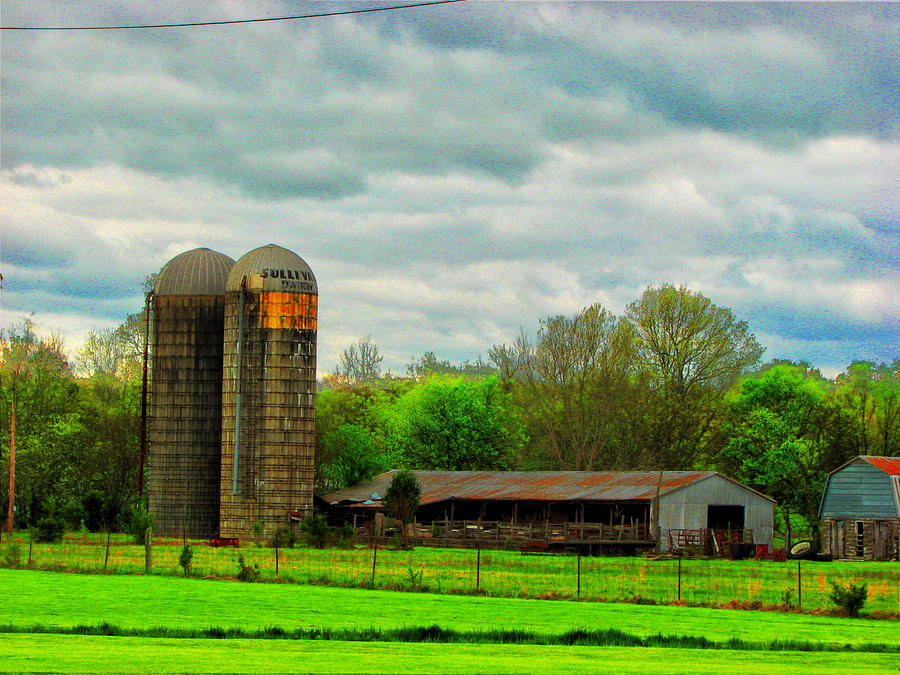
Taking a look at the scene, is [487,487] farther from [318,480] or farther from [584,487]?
[318,480]

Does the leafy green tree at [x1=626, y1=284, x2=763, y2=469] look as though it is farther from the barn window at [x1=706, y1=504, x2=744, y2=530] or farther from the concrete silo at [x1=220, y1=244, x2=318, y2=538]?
the concrete silo at [x1=220, y1=244, x2=318, y2=538]

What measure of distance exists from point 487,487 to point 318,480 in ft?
108

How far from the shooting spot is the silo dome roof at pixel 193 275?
64.6 m

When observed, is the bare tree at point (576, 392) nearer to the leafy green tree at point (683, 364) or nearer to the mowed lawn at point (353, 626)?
the leafy green tree at point (683, 364)

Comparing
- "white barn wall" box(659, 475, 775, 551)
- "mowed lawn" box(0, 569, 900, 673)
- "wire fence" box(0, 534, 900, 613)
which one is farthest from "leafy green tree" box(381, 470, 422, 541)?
"mowed lawn" box(0, 569, 900, 673)

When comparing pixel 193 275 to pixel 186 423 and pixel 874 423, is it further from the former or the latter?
pixel 874 423

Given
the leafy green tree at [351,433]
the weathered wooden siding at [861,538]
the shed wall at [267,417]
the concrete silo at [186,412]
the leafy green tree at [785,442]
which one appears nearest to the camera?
the weathered wooden siding at [861,538]

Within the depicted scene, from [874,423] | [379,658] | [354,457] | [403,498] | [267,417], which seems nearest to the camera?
[379,658]

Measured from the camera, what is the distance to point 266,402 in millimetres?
60938

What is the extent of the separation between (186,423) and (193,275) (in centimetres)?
839

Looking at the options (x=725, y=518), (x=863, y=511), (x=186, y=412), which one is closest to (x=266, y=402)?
(x=186, y=412)

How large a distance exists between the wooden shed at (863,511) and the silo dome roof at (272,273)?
29322mm

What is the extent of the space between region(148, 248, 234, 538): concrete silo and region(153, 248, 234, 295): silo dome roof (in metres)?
0.13

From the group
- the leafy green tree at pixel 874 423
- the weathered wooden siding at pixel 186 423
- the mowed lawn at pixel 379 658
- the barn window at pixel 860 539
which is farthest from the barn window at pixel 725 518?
the mowed lawn at pixel 379 658
